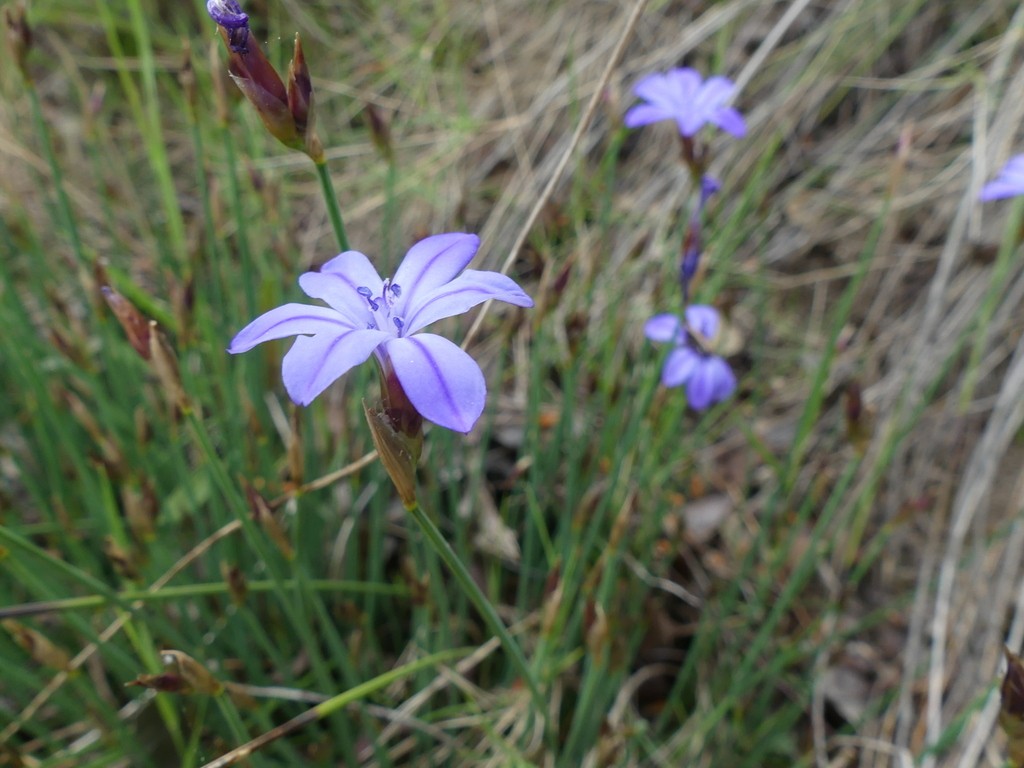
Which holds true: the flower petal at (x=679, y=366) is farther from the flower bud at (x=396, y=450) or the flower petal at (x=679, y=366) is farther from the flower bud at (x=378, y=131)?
the flower bud at (x=396, y=450)

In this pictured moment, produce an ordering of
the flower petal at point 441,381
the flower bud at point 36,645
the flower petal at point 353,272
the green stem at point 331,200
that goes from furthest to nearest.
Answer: the flower bud at point 36,645, the flower petal at point 353,272, the green stem at point 331,200, the flower petal at point 441,381

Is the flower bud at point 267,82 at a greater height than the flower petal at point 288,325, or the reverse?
the flower bud at point 267,82

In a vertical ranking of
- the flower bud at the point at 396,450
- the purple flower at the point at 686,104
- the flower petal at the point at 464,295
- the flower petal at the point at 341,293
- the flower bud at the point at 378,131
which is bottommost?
the flower bud at the point at 396,450

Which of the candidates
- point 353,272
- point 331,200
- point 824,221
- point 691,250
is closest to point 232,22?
point 331,200

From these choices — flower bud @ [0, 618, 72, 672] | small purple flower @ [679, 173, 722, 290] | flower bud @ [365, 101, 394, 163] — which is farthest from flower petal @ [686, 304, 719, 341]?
flower bud @ [0, 618, 72, 672]

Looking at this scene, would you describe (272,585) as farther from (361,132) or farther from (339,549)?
(361,132)

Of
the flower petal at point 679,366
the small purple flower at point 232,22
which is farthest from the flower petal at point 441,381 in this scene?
the flower petal at point 679,366

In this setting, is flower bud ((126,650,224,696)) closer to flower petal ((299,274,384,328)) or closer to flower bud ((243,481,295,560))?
flower bud ((243,481,295,560))

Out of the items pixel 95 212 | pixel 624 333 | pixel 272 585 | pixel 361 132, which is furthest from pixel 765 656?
pixel 95 212
